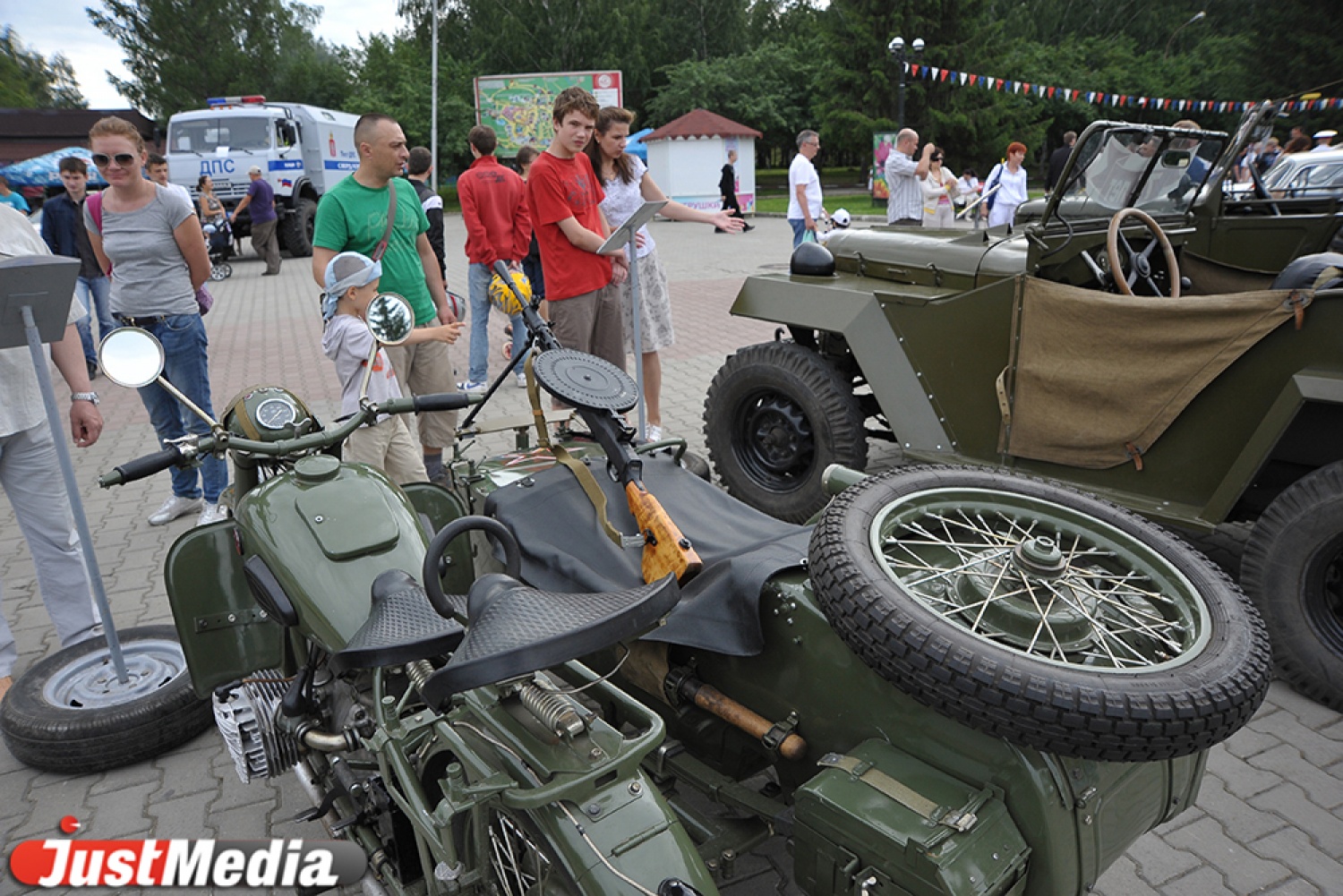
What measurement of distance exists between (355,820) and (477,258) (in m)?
5.71

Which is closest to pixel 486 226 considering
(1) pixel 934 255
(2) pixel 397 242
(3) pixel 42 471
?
(2) pixel 397 242

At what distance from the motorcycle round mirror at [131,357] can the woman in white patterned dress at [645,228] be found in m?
2.84

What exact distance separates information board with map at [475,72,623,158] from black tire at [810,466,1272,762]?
24572 millimetres

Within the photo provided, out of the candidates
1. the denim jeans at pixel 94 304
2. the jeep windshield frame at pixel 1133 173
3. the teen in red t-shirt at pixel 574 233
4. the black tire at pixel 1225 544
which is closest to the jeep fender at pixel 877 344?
the jeep windshield frame at pixel 1133 173

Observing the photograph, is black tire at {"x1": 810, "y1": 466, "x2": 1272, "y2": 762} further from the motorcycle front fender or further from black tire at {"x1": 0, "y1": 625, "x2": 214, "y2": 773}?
black tire at {"x1": 0, "y1": 625, "x2": 214, "y2": 773}

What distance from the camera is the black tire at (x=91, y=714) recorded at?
9.74 ft

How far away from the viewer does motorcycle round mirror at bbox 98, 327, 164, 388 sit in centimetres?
247

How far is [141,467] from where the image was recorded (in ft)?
7.88

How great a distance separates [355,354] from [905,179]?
31.0ft

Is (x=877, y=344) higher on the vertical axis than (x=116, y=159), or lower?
lower

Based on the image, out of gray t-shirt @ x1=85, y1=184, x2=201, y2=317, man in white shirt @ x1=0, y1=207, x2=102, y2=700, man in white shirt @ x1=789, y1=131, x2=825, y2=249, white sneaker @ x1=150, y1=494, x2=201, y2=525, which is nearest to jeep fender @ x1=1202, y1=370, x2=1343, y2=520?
man in white shirt @ x1=0, y1=207, x2=102, y2=700

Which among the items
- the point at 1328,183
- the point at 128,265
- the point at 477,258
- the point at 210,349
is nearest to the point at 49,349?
the point at 128,265

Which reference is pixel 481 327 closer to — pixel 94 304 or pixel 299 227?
pixel 94 304

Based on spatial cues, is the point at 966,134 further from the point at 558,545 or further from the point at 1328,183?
the point at 558,545
